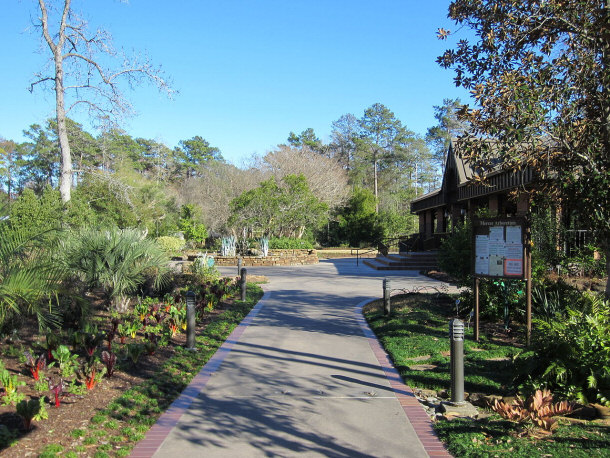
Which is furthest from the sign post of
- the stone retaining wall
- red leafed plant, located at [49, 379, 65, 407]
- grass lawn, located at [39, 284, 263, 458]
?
the stone retaining wall

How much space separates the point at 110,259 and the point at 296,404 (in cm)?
602

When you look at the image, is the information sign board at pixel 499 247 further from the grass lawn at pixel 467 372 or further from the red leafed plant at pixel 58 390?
the red leafed plant at pixel 58 390

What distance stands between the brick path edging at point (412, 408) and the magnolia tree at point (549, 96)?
3.29 meters

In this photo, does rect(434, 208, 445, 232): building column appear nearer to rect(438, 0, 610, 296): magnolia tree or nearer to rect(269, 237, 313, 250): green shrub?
rect(269, 237, 313, 250): green shrub

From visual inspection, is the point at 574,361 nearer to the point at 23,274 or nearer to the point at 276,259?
the point at 23,274

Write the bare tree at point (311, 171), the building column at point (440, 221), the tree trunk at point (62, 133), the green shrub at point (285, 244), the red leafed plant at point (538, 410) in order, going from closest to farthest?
the red leafed plant at point (538, 410)
the tree trunk at point (62, 133)
the building column at point (440, 221)
the green shrub at point (285, 244)
the bare tree at point (311, 171)

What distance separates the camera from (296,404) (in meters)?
5.65

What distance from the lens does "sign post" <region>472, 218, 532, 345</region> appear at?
8164 mm

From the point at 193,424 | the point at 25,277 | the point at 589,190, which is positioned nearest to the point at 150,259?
the point at 25,277

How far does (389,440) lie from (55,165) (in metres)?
56.6

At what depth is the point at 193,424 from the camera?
505 centimetres

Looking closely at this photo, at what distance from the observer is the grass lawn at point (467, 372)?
432cm

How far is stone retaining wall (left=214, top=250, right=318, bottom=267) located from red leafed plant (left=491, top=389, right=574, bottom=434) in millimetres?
23306

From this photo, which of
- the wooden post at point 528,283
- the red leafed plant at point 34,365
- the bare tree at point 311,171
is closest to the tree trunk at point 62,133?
the red leafed plant at point 34,365
